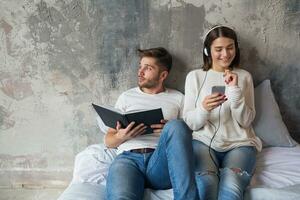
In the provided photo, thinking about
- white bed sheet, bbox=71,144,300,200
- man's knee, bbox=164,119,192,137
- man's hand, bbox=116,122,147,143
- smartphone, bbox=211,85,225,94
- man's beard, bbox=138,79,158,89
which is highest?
man's beard, bbox=138,79,158,89

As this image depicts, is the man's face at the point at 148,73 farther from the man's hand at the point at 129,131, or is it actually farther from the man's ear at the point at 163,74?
the man's hand at the point at 129,131

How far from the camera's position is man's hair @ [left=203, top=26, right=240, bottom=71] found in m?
1.93

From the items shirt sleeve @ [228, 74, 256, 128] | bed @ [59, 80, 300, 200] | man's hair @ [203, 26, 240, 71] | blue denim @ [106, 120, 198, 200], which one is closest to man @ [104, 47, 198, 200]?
blue denim @ [106, 120, 198, 200]

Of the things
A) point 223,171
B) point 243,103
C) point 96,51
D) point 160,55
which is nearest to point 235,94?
point 243,103

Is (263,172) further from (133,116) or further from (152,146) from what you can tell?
(133,116)

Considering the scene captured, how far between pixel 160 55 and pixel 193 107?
13.2 inches

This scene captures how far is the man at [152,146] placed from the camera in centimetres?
155

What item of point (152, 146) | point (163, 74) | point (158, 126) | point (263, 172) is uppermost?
point (163, 74)

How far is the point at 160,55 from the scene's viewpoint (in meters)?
2.01

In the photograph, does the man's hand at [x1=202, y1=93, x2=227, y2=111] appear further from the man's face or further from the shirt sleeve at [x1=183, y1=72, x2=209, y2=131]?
the man's face

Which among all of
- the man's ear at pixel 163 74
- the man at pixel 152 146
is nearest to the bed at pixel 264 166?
the man at pixel 152 146

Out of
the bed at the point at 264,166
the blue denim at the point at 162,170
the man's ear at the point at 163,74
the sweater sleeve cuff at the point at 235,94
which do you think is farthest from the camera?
the man's ear at the point at 163,74

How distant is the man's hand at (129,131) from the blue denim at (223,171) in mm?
296

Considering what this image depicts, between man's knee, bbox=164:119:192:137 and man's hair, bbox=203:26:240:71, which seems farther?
man's hair, bbox=203:26:240:71
